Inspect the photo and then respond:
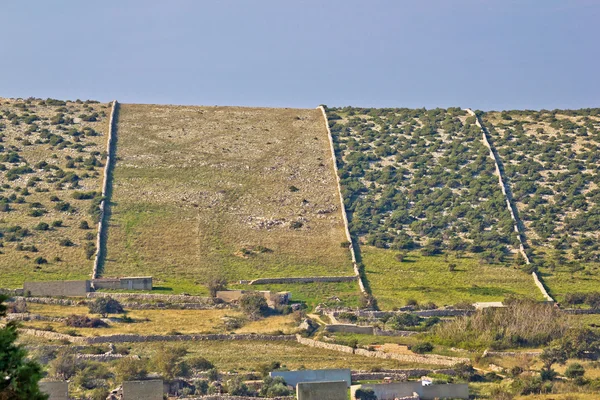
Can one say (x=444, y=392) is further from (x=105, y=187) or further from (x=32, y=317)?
(x=105, y=187)

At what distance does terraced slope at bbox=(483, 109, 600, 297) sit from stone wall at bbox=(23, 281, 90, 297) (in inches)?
1232

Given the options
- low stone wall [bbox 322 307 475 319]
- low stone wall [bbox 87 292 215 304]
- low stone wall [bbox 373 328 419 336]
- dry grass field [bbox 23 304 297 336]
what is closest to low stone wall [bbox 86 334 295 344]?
dry grass field [bbox 23 304 297 336]

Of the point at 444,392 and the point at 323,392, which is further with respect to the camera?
the point at 444,392

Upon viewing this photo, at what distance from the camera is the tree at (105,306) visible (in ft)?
229

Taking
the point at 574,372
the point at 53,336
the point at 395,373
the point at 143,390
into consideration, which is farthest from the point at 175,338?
the point at 574,372

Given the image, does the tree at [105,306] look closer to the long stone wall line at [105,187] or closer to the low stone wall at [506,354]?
the long stone wall line at [105,187]

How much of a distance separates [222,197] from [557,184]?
3118 cm

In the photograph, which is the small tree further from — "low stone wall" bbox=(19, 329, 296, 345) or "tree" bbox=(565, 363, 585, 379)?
"tree" bbox=(565, 363, 585, 379)

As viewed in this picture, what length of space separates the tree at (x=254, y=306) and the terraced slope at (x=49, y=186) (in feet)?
42.6

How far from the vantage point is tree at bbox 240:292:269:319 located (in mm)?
71500

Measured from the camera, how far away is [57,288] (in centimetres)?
7450

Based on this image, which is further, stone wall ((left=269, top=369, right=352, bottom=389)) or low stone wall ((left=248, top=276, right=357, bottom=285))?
low stone wall ((left=248, top=276, right=357, bottom=285))

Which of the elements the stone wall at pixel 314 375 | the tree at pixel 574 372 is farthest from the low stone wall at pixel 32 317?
the tree at pixel 574 372

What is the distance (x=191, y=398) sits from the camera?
4622 cm
